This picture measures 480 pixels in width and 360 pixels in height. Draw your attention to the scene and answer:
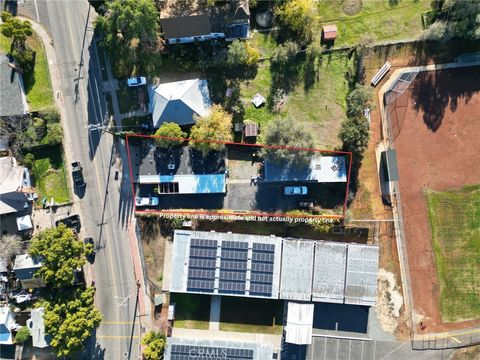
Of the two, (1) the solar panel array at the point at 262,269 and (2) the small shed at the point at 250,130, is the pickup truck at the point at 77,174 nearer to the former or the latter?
(2) the small shed at the point at 250,130

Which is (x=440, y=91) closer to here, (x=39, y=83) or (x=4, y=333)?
(x=39, y=83)

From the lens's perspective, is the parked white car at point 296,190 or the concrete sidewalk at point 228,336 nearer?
the parked white car at point 296,190

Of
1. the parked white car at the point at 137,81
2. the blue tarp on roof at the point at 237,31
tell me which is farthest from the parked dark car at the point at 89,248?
the blue tarp on roof at the point at 237,31

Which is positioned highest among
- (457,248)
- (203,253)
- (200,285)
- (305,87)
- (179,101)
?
(305,87)

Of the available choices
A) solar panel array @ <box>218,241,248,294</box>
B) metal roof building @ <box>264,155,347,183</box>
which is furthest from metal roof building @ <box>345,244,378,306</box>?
solar panel array @ <box>218,241,248,294</box>

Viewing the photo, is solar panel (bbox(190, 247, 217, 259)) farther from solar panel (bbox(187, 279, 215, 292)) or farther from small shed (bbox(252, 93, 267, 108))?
small shed (bbox(252, 93, 267, 108))

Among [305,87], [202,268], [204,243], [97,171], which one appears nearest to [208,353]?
[202,268]
